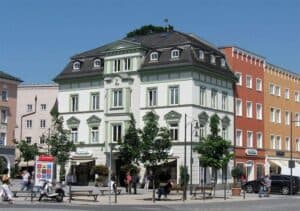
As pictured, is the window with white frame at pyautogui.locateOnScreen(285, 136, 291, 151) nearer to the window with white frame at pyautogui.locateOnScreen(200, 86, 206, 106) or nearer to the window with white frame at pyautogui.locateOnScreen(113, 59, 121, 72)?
the window with white frame at pyautogui.locateOnScreen(200, 86, 206, 106)

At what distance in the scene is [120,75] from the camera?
67.1 m

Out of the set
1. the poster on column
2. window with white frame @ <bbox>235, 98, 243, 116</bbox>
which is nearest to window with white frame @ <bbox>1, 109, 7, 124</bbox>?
window with white frame @ <bbox>235, 98, 243, 116</bbox>

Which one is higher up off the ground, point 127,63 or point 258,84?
point 127,63

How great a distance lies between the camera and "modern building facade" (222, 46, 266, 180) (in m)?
70.2

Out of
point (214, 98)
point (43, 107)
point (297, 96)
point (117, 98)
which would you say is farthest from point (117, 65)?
point (43, 107)

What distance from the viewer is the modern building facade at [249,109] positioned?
7019 cm

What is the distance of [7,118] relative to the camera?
8400 cm

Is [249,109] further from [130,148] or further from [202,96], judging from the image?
[130,148]

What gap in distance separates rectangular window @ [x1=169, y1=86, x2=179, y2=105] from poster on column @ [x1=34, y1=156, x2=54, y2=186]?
27.2 m

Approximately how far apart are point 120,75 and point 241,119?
14.6 m

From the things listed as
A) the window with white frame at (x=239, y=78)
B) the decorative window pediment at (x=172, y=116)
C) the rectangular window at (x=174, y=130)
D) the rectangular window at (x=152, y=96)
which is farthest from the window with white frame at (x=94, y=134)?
the window with white frame at (x=239, y=78)

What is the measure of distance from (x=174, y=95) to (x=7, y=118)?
1153 inches

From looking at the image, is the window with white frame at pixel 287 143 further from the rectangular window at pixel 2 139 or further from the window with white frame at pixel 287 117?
the rectangular window at pixel 2 139

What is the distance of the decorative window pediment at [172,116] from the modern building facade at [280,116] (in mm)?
16276
